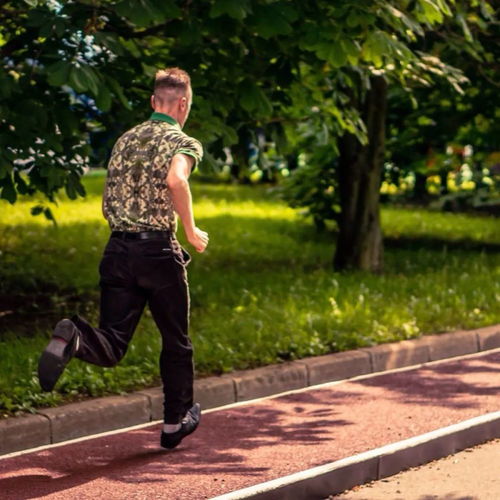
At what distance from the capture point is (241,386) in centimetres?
834

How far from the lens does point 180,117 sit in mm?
6668

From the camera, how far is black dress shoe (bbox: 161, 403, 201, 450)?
22.5 ft

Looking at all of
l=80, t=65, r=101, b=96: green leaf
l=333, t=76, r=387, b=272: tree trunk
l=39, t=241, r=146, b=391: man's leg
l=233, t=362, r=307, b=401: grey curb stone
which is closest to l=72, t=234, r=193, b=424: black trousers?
l=39, t=241, r=146, b=391: man's leg

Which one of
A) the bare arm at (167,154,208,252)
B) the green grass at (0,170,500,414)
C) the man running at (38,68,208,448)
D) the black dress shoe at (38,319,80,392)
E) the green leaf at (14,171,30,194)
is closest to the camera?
the black dress shoe at (38,319,80,392)

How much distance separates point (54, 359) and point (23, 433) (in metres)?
0.91

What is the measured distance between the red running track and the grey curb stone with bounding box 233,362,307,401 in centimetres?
9

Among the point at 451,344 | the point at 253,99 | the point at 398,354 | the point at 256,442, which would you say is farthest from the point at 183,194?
the point at 451,344

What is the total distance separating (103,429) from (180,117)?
1.84 m

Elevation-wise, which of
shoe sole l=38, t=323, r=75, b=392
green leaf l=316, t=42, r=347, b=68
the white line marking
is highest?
green leaf l=316, t=42, r=347, b=68

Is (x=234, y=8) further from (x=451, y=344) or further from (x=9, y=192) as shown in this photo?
(x=451, y=344)

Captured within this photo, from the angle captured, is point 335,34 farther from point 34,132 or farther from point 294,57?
point 34,132

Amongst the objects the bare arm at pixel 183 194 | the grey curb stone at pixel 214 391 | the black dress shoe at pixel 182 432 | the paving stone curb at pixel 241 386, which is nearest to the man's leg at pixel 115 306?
the bare arm at pixel 183 194

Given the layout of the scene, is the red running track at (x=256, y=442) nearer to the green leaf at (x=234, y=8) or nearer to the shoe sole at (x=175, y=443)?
the shoe sole at (x=175, y=443)

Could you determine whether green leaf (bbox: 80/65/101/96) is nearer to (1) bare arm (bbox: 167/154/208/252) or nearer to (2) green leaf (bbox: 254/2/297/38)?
(2) green leaf (bbox: 254/2/297/38)
